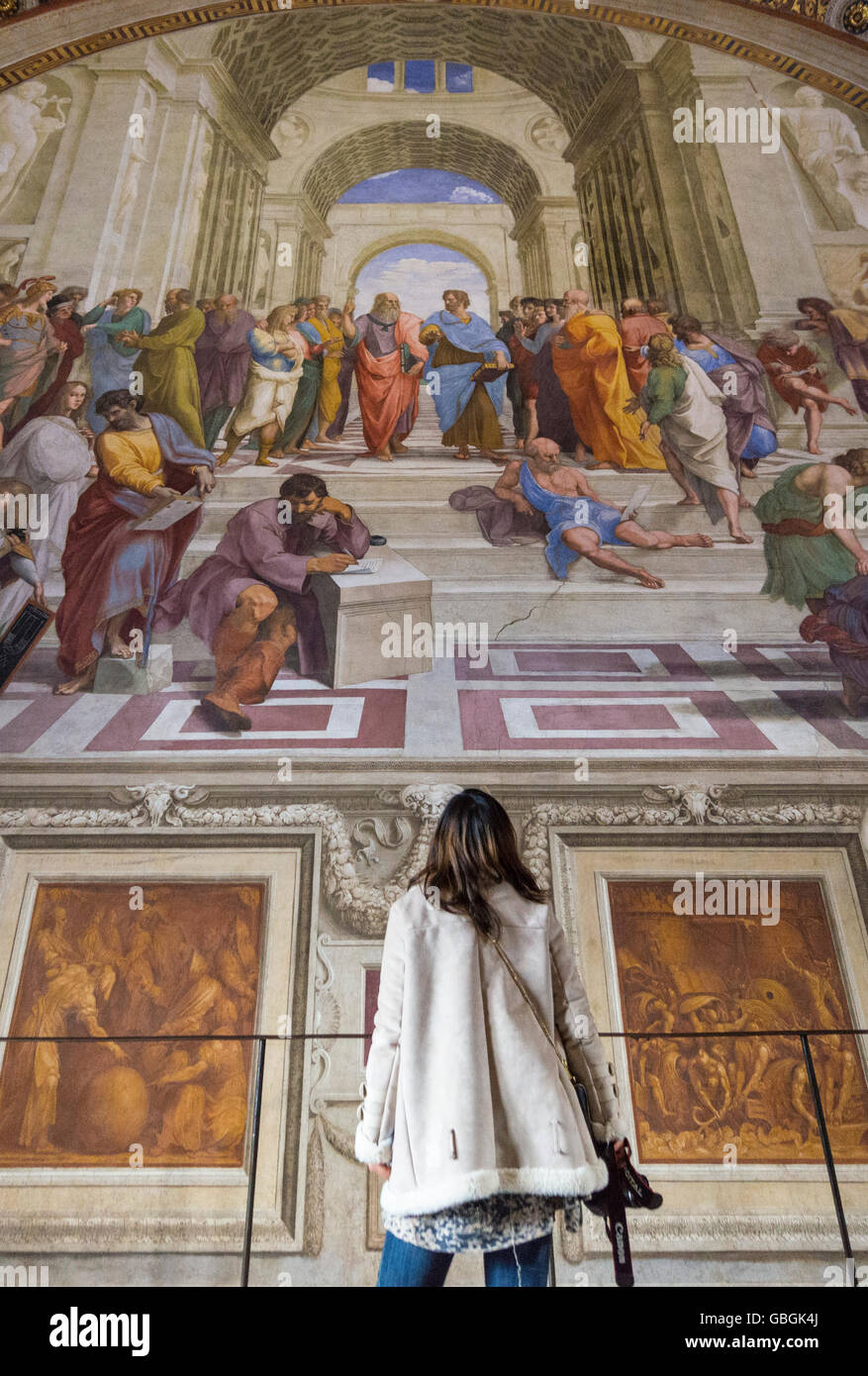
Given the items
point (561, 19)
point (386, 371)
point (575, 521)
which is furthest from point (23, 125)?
point (575, 521)

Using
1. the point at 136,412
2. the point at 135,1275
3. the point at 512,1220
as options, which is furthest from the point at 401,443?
the point at 512,1220

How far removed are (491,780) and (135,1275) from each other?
369 centimetres

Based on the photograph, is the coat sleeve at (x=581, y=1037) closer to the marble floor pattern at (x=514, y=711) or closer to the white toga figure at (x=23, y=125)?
the marble floor pattern at (x=514, y=711)

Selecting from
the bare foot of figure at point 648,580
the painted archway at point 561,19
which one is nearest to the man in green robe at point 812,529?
the bare foot of figure at point 648,580

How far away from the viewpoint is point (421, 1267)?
7.14 ft

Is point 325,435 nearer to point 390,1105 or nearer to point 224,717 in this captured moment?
point 224,717

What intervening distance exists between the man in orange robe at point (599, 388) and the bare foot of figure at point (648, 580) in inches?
41.9

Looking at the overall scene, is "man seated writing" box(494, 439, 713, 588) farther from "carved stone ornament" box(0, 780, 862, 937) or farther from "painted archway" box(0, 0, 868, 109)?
"painted archway" box(0, 0, 868, 109)

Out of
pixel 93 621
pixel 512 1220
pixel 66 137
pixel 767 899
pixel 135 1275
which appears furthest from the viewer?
pixel 66 137

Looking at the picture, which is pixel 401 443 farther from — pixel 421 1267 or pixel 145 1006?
pixel 421 1267

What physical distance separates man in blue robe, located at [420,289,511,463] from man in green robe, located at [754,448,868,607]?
235 cm

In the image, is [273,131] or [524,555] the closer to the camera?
[524,555]

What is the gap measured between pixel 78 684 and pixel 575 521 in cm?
412

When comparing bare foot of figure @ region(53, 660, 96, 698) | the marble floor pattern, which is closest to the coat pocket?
the marble floor pattern
